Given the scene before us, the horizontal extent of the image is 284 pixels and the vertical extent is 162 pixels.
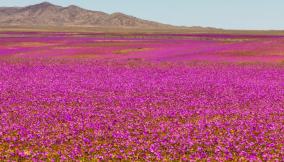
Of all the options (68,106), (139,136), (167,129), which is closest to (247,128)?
(167,129)

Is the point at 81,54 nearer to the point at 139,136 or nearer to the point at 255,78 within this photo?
the point at 255,78

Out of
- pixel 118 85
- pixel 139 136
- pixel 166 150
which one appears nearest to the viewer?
pixel 166 150

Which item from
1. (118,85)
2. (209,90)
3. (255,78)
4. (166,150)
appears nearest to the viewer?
(166,150)

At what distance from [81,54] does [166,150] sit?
43.4 meters

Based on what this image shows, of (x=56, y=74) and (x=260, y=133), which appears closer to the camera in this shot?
(x=260, y=133)

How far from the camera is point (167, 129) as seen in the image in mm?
15398

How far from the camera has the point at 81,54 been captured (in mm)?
55188

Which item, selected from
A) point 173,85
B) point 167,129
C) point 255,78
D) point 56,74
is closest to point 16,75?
point 56,74

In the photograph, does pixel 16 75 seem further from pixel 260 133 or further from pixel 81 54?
pixel 81 54

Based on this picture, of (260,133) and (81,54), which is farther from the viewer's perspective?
(81,54)

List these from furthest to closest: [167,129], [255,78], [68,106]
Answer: [255,78]
[68,106]
[167,129]

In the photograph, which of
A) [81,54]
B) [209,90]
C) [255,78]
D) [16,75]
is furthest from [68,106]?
[81,54]

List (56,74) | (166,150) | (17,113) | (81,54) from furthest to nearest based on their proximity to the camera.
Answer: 1. (81,54)
2. (56,74)
3. (17,113)
4. (166,150)

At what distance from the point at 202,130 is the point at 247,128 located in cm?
157
